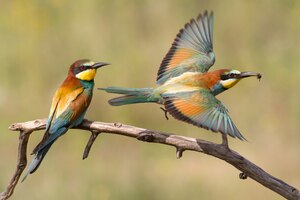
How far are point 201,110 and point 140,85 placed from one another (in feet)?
6.13

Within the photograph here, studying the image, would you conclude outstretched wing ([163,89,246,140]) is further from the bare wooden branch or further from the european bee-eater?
the european bee-eater

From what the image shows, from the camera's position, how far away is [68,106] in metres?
3.22

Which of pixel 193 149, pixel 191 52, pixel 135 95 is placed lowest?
pixel 193 149

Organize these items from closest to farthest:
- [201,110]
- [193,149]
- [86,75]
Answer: [193,149] < [201,110] < [86,75]

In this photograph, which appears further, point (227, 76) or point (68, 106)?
point (227, 76)

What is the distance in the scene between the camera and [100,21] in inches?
214

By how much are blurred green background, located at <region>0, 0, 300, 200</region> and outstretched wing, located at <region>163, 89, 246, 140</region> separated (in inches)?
41.9

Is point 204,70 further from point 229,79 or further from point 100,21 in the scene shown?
point 100,21

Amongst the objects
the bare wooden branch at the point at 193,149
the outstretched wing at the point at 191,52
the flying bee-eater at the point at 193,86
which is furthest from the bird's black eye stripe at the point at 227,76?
the bare wooden branch at the point at 193,149

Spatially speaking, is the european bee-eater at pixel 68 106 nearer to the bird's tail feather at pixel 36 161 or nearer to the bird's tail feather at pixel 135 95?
the bird's tail feather at pixel 36 161

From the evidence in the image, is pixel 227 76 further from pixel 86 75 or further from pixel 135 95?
pixel 86 75

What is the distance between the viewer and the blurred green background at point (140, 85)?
14.8ft

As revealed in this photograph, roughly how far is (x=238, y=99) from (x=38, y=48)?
1.17m

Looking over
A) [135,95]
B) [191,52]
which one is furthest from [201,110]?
[191,52]
